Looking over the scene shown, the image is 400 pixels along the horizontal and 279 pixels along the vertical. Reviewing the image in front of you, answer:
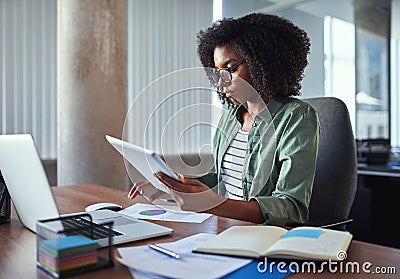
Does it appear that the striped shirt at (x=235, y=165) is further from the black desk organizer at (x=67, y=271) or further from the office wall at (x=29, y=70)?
the office wall at (x=29, y=70)

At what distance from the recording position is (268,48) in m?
1.60

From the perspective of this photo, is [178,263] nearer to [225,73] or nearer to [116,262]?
[116,262]

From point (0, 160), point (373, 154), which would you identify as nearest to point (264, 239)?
point (0, 160)

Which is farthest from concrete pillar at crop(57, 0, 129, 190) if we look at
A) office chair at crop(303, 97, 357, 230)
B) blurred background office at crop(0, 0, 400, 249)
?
office chair at crop(303, 97, 357, 230)

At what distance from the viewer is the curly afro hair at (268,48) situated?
1587mm

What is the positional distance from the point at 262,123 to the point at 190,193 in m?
0.57

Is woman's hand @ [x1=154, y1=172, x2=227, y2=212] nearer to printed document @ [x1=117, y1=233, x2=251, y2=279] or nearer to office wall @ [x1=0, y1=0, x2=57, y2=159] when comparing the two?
printed document @ [x1=117, y1=233, x2=251, y2=279]

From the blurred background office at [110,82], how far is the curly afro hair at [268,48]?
26.9 inches

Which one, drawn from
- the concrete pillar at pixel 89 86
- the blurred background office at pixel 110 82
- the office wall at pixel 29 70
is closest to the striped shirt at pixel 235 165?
the blurred background office at pixel 110 82

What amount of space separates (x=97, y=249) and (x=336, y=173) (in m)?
1.07

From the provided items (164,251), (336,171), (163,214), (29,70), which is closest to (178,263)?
(164,251)

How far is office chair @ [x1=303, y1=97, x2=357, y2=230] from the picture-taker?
64.4 inches

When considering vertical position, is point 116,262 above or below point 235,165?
below

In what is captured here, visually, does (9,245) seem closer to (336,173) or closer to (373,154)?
(336,173)
